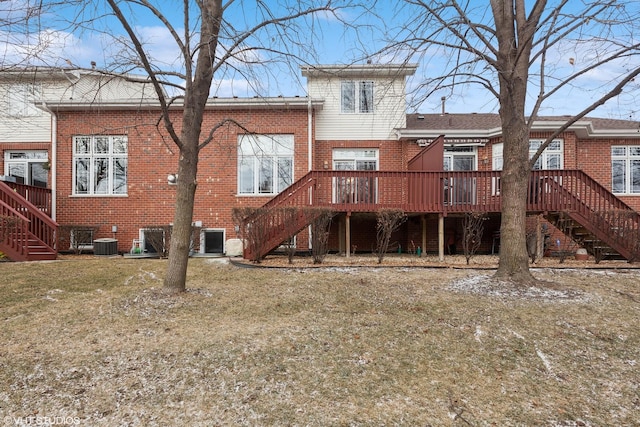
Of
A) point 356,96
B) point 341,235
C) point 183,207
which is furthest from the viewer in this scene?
point 356,96

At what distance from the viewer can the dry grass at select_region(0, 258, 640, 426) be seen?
2672 mm

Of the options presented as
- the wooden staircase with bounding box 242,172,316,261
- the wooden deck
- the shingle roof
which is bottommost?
the wooden staircase with bounding box 242,172,316,261

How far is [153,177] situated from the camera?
37.7 ft

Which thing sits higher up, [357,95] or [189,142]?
[357,95]

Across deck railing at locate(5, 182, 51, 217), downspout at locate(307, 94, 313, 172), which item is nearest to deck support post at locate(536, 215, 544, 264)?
downspout at locate(307, 94, 313, 172)

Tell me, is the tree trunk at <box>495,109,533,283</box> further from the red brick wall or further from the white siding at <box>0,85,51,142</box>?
the white siding at <box>0,85,51,142</box>

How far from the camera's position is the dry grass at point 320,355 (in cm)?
267

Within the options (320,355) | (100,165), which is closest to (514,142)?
Result: (320,355)

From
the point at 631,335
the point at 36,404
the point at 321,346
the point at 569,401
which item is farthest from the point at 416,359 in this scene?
the point at 36,404

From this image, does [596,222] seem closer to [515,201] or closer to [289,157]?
[515,201]

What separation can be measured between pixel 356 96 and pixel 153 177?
286 inches

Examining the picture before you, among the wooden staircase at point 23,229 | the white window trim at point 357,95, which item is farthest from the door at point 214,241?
the white window trim at point 357,95

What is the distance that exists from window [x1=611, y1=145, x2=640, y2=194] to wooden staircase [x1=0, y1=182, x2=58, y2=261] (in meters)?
17.2

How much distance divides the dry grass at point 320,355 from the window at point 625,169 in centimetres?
825
